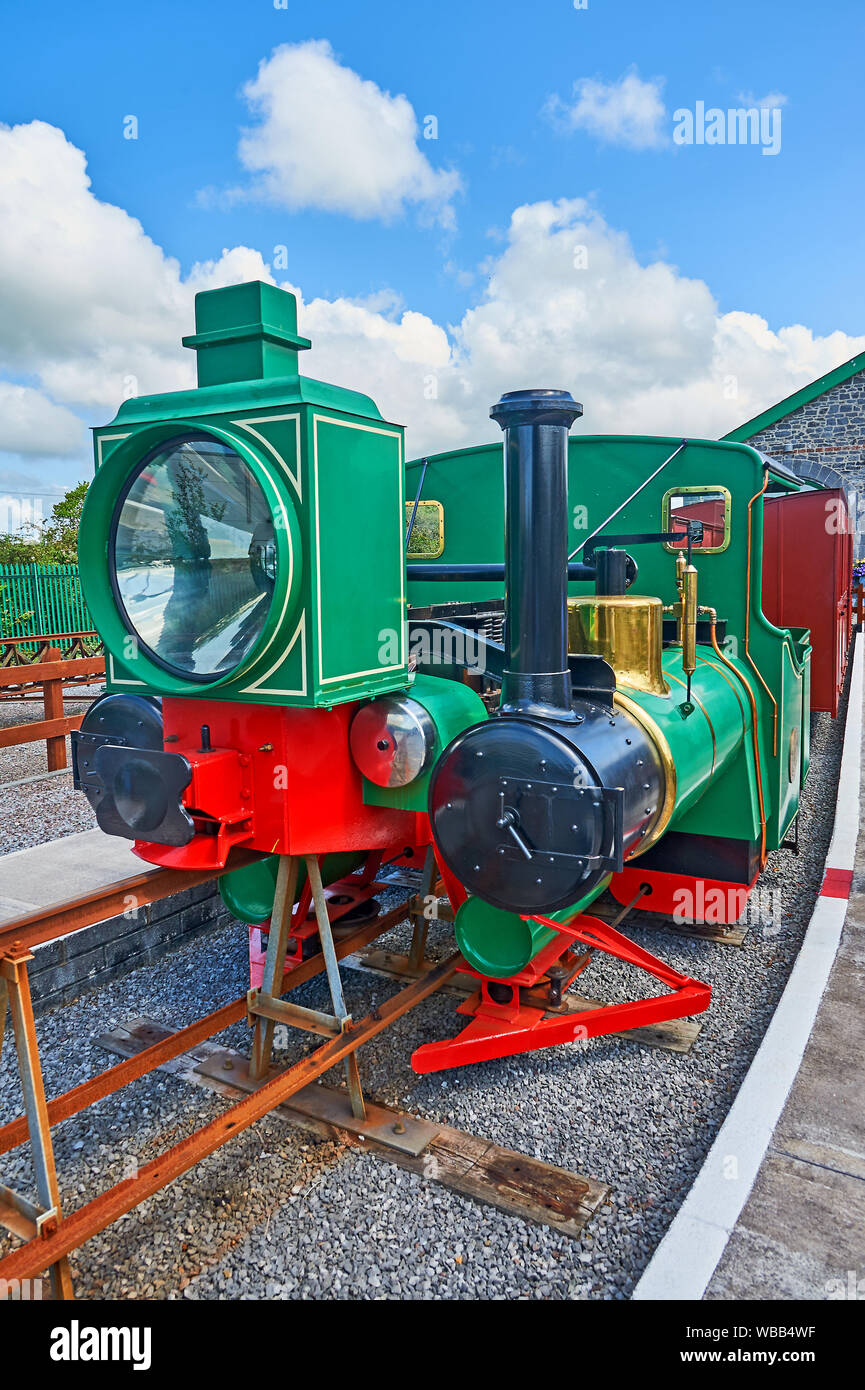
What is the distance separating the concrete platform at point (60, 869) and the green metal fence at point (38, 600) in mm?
7409

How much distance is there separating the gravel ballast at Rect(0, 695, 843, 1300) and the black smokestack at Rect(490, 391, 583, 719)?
1.59 meters

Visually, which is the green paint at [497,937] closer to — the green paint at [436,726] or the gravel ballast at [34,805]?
the green paint at [436,726]

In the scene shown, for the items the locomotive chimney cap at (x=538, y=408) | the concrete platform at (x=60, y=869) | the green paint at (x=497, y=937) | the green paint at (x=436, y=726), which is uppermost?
the locomotive chimney cap at (x=538, y=408)

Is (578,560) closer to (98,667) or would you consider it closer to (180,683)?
(180,683)

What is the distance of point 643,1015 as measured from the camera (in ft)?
11.4

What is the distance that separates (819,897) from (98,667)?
22.1ft

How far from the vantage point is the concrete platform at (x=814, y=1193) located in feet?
7.41

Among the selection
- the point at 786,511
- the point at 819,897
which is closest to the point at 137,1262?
the point at 819,897

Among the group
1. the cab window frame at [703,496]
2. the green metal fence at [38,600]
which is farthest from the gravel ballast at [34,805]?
the cab window frame at [703,496]

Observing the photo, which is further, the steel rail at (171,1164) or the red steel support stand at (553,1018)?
the red steel support stand at (553,1018)

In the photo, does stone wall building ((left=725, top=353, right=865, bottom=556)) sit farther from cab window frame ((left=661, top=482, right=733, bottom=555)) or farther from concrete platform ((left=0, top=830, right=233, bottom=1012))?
concrete platform ((left=0, top=830, right=233, bottom=1012))

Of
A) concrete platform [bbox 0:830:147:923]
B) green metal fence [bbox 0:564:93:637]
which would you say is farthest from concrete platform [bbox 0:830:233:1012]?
green metal fence [bbox 0:564:93:637]

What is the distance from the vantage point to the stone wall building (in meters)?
17.1

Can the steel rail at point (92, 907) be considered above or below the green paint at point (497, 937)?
above
